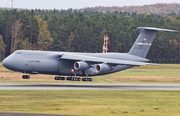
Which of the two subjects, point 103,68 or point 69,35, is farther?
point 69,35

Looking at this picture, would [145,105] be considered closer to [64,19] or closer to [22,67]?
[22,67]

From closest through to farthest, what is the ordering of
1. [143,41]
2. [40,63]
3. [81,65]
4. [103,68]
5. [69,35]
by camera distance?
1. [40,63]
2. [103,68]
3. [81,65]
4. [143,41]
5. [69,35]

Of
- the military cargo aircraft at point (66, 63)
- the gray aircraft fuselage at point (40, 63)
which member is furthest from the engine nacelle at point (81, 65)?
the gray aircraft fuselage at point (40, 63)

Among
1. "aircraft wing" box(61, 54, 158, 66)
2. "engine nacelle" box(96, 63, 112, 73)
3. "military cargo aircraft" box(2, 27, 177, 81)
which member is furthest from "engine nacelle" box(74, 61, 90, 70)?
"engine nacelle" box(96, 63, 112, 73)

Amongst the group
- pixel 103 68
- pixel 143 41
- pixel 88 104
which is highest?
pixel 143 41

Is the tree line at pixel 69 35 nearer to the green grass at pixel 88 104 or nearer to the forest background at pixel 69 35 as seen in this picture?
the forest background at pixel 69 35

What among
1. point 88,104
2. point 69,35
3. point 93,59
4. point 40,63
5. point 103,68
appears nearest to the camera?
point 88,104

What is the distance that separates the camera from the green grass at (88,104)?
1877 centimetres

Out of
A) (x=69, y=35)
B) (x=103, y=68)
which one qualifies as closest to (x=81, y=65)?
(x=103, y=68)

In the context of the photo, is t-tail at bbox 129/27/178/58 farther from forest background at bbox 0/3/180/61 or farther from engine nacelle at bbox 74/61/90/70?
forest background at bbox 0/3/180/61

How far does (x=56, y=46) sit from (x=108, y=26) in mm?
27178

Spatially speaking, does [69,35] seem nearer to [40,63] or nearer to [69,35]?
[69,35]

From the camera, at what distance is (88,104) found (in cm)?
2230

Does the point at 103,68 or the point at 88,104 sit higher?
the point at 103,68
